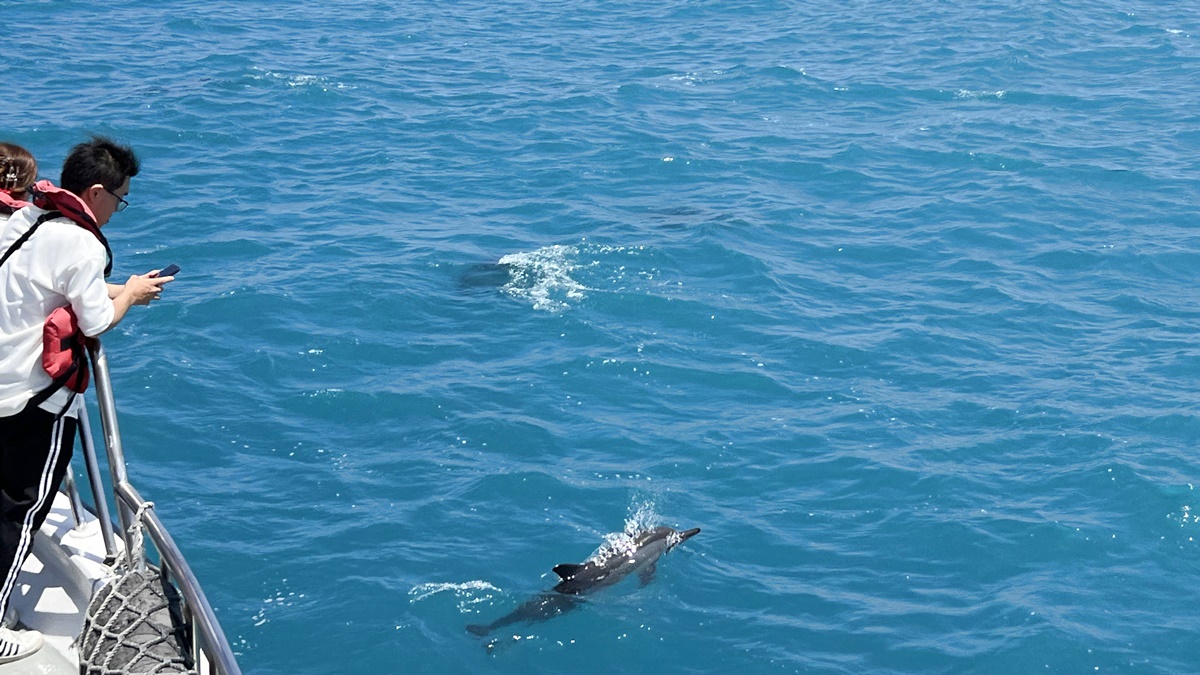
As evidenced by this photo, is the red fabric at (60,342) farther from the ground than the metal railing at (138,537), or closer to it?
farther from the ground

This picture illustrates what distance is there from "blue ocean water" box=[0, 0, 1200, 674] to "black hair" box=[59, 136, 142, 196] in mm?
5728

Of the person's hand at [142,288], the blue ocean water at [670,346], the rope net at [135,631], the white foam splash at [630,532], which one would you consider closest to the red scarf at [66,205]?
the person's hand at [142,288]

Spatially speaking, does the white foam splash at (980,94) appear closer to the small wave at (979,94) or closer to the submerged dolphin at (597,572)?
the small wave at (979,94)

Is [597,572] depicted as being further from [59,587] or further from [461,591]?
[59,587]

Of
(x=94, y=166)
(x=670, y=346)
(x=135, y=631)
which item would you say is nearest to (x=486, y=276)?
(x=670, y=346)

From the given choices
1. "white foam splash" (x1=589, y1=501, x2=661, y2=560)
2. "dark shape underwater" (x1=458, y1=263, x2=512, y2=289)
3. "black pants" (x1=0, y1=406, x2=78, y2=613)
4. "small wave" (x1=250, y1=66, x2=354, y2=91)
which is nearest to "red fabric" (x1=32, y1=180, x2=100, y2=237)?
"black pants" (x1=0, y1=406, x2=78, y2=613)

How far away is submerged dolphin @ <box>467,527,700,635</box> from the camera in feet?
35.5

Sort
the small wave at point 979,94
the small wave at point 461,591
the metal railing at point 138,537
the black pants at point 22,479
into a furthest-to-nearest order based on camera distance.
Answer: the small wave at point 979,94, the small wave at point 461,591, the black pants at point 22,479, the metal railing at point 138,537

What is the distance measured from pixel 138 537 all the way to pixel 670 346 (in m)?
10.9

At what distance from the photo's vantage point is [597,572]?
435 inches

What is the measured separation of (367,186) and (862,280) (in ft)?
29.1

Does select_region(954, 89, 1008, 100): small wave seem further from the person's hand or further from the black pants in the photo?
the black pants

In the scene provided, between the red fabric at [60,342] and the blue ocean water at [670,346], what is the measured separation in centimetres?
541

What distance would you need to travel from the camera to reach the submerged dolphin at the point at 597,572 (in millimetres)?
10812
